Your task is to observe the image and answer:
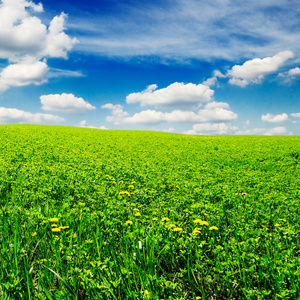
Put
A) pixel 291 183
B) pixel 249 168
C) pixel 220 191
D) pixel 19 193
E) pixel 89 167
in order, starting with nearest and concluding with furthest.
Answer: pixel 19 193
pixel 220 191
pixel 291 183
pixel 89 167
pixel 249 168

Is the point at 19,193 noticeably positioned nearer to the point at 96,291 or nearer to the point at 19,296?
the point at 19,296

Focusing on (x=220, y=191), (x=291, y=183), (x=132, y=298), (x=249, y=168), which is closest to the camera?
(x=132, y=298)

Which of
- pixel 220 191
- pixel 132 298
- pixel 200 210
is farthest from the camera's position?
pixel 220 191

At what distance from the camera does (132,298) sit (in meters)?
2.73

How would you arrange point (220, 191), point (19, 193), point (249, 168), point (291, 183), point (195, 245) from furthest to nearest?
point (249, 168) < point (291, 183) < point (220, 191) < point (19, 193) < point (195, 245)

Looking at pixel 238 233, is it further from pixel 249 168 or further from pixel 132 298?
pixel 249 168

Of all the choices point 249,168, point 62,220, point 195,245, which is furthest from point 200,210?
point 249,168

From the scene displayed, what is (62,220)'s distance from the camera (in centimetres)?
442

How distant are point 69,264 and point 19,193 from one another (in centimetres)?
347

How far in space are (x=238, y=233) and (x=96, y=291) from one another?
8.36 feet

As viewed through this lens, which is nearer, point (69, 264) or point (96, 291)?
point (96, 291)

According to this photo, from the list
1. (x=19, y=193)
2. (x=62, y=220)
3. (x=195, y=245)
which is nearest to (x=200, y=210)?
(x=195, y=245)

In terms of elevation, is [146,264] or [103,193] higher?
[103,193]

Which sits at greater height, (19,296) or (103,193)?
(103,193)
